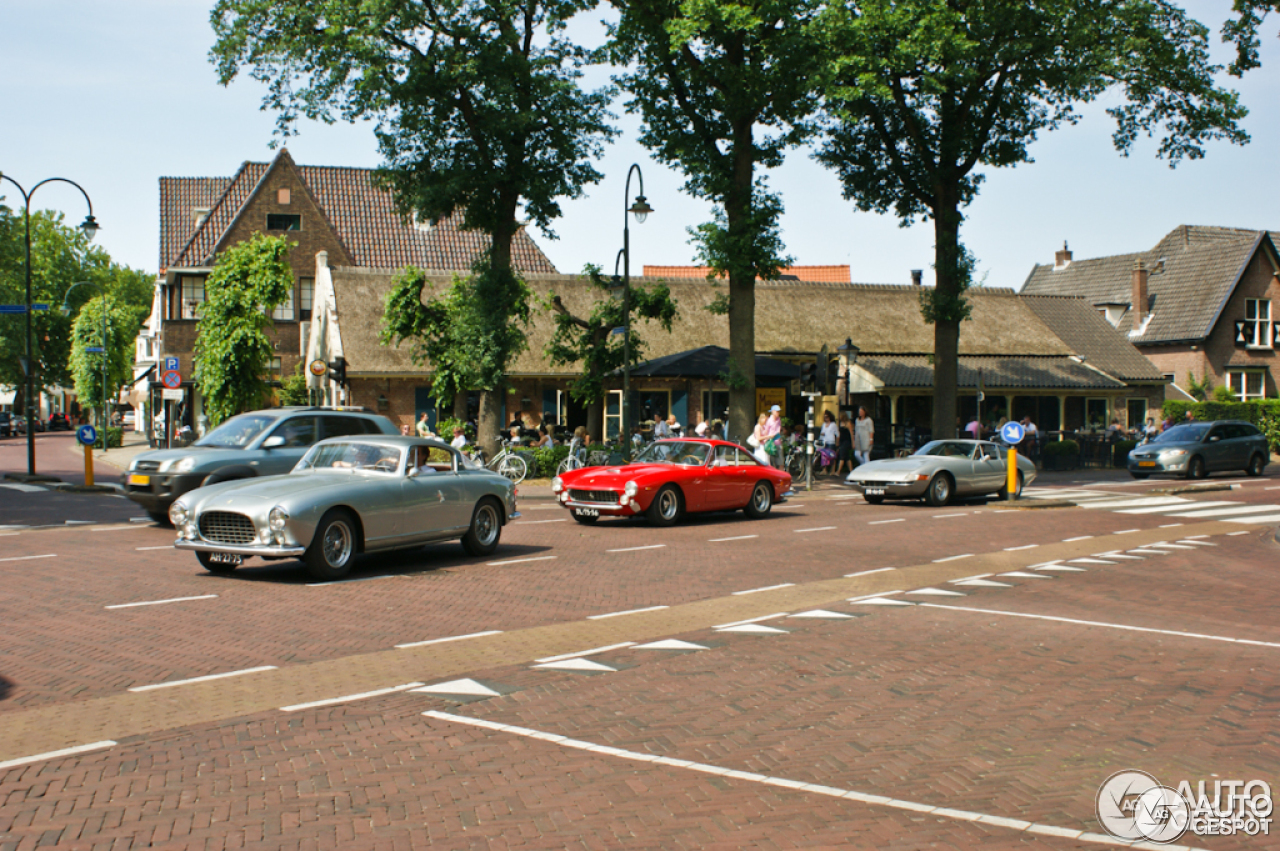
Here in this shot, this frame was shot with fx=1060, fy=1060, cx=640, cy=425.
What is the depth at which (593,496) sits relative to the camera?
16656 millimetres

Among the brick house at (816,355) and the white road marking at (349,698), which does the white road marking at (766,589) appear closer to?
the white road marking at (349,698)

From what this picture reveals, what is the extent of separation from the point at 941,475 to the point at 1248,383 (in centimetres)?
3852

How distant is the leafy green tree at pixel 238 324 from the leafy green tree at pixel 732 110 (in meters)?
16.9

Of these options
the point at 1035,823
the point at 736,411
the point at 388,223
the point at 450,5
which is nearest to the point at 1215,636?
the point at 1035,823

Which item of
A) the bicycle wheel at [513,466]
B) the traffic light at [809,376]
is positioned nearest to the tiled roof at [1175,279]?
the traffic light at [809,376]

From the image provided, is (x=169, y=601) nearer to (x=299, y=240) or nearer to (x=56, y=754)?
(x=56, y=754)

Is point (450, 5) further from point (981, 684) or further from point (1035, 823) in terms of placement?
point (1035, 823)

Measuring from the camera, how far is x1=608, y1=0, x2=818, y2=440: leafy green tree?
79.1ft

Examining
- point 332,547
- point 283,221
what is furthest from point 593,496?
point 283,221

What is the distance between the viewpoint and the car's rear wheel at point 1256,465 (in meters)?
31.0

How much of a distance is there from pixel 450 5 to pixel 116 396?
74479 millimetres

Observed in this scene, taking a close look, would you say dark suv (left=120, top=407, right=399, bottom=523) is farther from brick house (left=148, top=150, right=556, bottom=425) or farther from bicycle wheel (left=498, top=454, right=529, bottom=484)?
brick house (left=148, top=150, right=556, bottom=425)

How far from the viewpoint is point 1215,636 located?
29.2 ft

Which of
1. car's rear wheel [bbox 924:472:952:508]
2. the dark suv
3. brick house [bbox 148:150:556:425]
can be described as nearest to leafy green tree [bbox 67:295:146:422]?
brick house [bbox 148:150:556:425]
